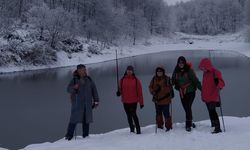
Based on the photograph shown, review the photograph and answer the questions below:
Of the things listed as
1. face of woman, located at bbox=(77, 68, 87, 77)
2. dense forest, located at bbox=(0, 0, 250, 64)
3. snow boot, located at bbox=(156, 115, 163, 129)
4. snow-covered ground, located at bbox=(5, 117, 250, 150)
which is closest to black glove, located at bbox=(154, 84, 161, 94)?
snow boot, located at bbox=(156, 115, 163, 129)

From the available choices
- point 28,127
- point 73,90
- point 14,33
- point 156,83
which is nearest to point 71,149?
point 73,90

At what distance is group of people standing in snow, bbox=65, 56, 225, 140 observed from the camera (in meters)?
8.32

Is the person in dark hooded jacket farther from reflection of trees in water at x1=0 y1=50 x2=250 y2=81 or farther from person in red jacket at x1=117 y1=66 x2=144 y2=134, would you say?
reflection of trees in water at x1=0 y1=50 x2=250 y2=81

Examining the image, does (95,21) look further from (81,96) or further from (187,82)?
(187,82)

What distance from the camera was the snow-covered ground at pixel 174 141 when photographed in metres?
7.16

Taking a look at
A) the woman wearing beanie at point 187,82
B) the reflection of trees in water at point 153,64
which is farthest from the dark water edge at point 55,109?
the reflection of trees in water at point 153,64

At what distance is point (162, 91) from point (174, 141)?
150cm

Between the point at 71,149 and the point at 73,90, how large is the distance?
1.67 meters

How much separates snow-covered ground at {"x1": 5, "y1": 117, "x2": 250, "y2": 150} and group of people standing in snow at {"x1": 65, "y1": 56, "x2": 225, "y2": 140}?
1.12 ft

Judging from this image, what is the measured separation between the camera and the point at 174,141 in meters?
7.57

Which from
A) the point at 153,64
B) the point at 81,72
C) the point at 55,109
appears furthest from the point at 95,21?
the point at 81,72

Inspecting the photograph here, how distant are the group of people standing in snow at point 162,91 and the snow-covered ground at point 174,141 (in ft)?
1.12

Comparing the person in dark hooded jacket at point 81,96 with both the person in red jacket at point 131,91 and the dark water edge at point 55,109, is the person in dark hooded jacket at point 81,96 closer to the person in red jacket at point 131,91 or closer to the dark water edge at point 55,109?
the person in red jacket at point 131,91

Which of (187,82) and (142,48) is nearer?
(187,82)
